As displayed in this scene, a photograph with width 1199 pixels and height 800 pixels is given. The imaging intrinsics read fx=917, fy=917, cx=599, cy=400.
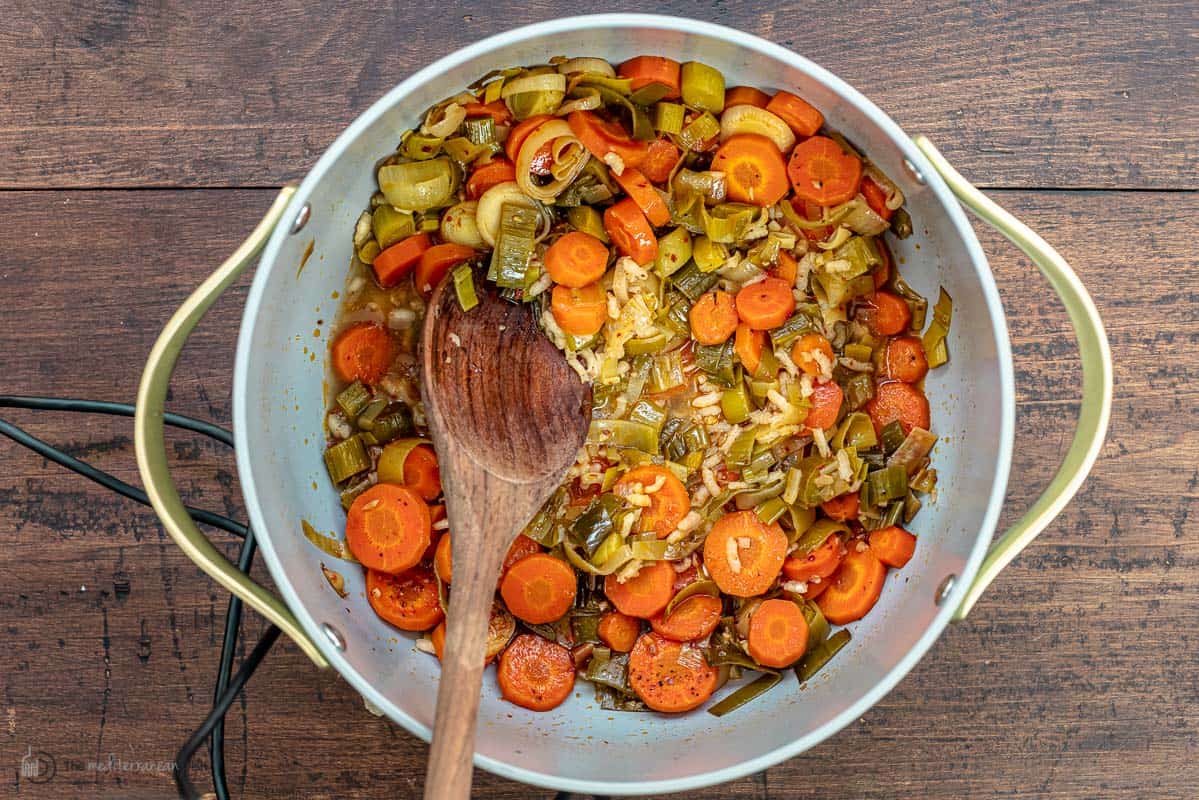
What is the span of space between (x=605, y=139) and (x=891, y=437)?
3.27 feet

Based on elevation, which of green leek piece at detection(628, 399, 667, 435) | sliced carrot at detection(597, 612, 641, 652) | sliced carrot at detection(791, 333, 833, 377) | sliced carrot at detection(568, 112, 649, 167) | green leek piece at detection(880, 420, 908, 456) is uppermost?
sliced carrot at detection(568, 112, 649, 167)

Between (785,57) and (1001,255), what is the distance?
968 millimetres

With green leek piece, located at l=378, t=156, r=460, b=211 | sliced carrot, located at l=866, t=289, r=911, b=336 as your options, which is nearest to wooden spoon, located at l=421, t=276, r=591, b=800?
green leek piece, located at l=378, t=156, r=460, b=211

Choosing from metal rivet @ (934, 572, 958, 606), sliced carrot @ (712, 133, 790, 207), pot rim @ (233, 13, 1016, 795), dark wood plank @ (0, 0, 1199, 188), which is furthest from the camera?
dark wood plank @ (0, 0, 1199, 188)

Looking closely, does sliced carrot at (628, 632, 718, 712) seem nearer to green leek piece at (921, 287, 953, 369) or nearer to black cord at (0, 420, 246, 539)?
green leek piece at (921, 287, 953, 369)

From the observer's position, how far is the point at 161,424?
1741 millimetres

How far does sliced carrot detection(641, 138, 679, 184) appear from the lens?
219 centimetres

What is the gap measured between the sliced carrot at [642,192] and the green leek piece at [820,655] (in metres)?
1.10

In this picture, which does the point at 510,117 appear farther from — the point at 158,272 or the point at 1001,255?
the point at 1001,255

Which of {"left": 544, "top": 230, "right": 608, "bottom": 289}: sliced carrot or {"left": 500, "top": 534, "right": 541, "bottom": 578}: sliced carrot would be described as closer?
{"left": 544, "top": 230, "right": 608, "bottom": 289}: sliced carrot

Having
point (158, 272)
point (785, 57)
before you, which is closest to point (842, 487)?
point (785, 57)

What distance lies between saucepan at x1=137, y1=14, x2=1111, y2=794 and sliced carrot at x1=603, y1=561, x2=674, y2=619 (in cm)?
24

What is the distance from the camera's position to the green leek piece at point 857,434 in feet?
7.39

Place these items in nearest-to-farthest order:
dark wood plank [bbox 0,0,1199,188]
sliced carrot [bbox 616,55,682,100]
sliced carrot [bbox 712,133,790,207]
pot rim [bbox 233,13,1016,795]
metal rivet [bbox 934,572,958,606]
→ pot rim [bbox 233,13,1016,795] < metal rivet [bbox 934,572,958,606] < sliced carrot [bbox 616,55,682,100] < sliced carrot [bbox 712,133,790,207] < dark wood plank [bbox 0,0,1199,188]
